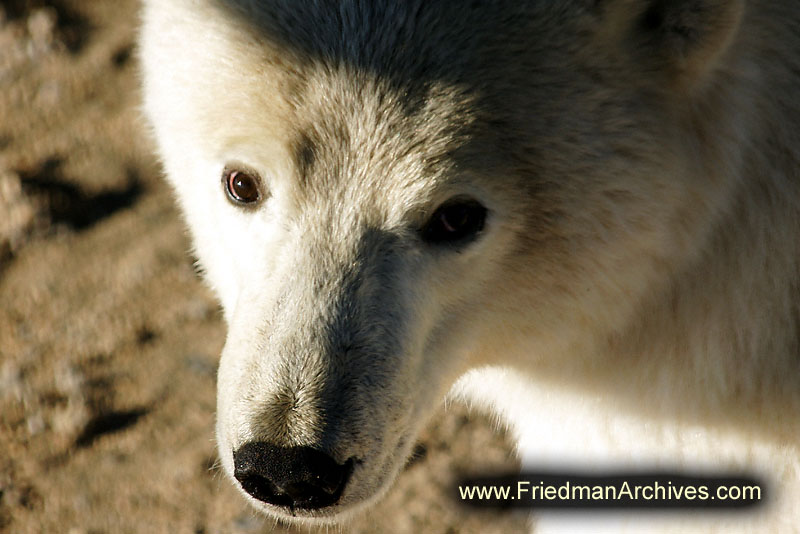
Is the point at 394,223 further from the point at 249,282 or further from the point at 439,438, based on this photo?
the point at 439,438

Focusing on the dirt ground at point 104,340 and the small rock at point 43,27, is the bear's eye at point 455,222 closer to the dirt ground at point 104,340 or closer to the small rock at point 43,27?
the dirt ground at point 104,340

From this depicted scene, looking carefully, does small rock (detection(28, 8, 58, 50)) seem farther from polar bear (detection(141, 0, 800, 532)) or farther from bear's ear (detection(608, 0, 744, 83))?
bear's ear (detection(608, 0, 744, 83))

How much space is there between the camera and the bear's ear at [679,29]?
2.14 meters

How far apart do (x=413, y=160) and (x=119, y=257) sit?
2.84 meters

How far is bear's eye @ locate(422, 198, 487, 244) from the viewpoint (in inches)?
88.0

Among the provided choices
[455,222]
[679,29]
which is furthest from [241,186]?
[679,29]

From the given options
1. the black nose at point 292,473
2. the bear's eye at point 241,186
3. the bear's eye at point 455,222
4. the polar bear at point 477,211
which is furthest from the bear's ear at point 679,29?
the black nose at point 292,473

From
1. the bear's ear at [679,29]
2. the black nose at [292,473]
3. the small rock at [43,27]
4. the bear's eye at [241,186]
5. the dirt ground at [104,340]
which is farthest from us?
the small rock at [43,27]

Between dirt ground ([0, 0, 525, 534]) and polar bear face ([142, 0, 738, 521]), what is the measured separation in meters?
1.61

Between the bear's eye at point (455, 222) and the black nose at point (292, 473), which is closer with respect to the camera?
the black nose at point (292, 473)

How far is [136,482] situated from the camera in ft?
12.6

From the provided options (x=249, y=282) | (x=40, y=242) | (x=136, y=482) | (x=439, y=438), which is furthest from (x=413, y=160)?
(x=40, y=242)

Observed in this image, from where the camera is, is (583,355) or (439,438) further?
(439,438)

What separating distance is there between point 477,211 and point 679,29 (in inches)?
25.9
